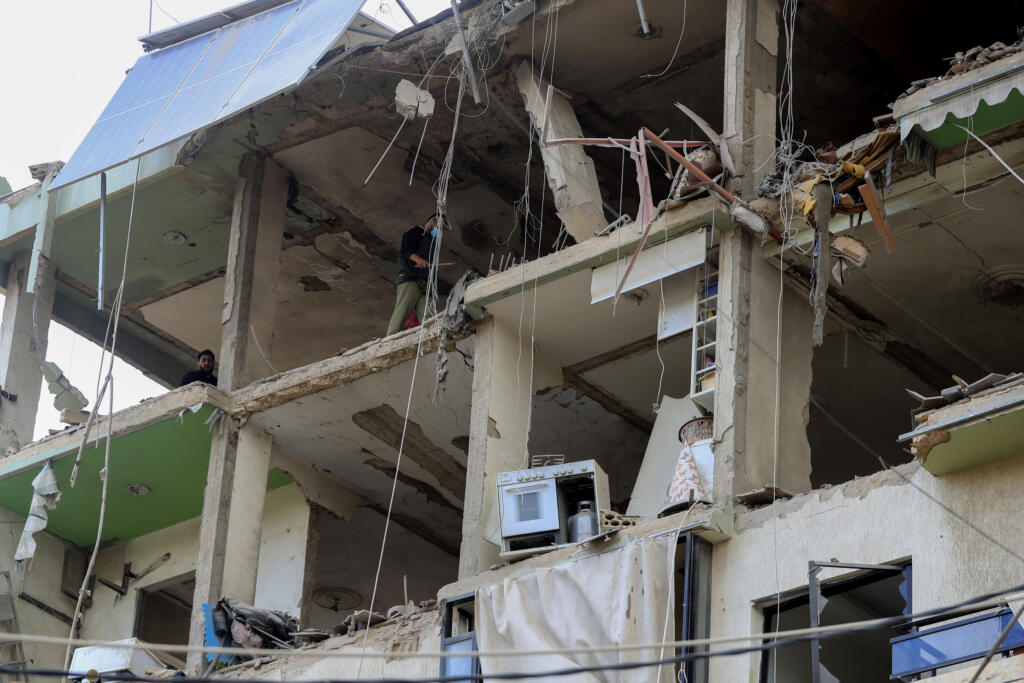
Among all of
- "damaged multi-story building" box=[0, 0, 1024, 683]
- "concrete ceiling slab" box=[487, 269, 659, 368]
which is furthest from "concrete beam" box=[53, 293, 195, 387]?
"concrete ceiling slab" box=[487, 269, 659, 368]

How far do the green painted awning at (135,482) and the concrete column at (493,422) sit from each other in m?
3.97

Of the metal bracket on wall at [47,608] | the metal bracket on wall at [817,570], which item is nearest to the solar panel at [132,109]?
the metal bracket on wall at [47,608]

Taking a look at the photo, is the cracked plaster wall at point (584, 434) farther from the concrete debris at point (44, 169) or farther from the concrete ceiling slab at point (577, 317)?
the concrete debris at point (44, 169)

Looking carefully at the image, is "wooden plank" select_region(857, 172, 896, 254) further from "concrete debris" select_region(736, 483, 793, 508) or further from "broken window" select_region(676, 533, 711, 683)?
"broken window" select_region(676, 533, 711, 683)

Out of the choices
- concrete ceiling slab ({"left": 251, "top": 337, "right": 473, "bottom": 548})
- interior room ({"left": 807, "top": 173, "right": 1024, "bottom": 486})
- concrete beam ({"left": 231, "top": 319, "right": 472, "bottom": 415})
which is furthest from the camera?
concrete ceiling slab ({"left": 251, "top": 337, "right": 473, "bottom": 548})

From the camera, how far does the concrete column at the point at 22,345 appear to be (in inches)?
882

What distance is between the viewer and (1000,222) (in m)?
16.0

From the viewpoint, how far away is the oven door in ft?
52.5

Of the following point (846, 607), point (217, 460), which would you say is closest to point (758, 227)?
point (846, 607)

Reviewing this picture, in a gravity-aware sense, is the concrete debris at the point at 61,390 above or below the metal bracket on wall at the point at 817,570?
above

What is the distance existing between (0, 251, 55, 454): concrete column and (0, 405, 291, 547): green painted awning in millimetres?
1080

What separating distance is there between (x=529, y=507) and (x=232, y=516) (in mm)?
4717

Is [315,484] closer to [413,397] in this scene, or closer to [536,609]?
[413,397]

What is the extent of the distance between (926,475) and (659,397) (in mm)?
5914
